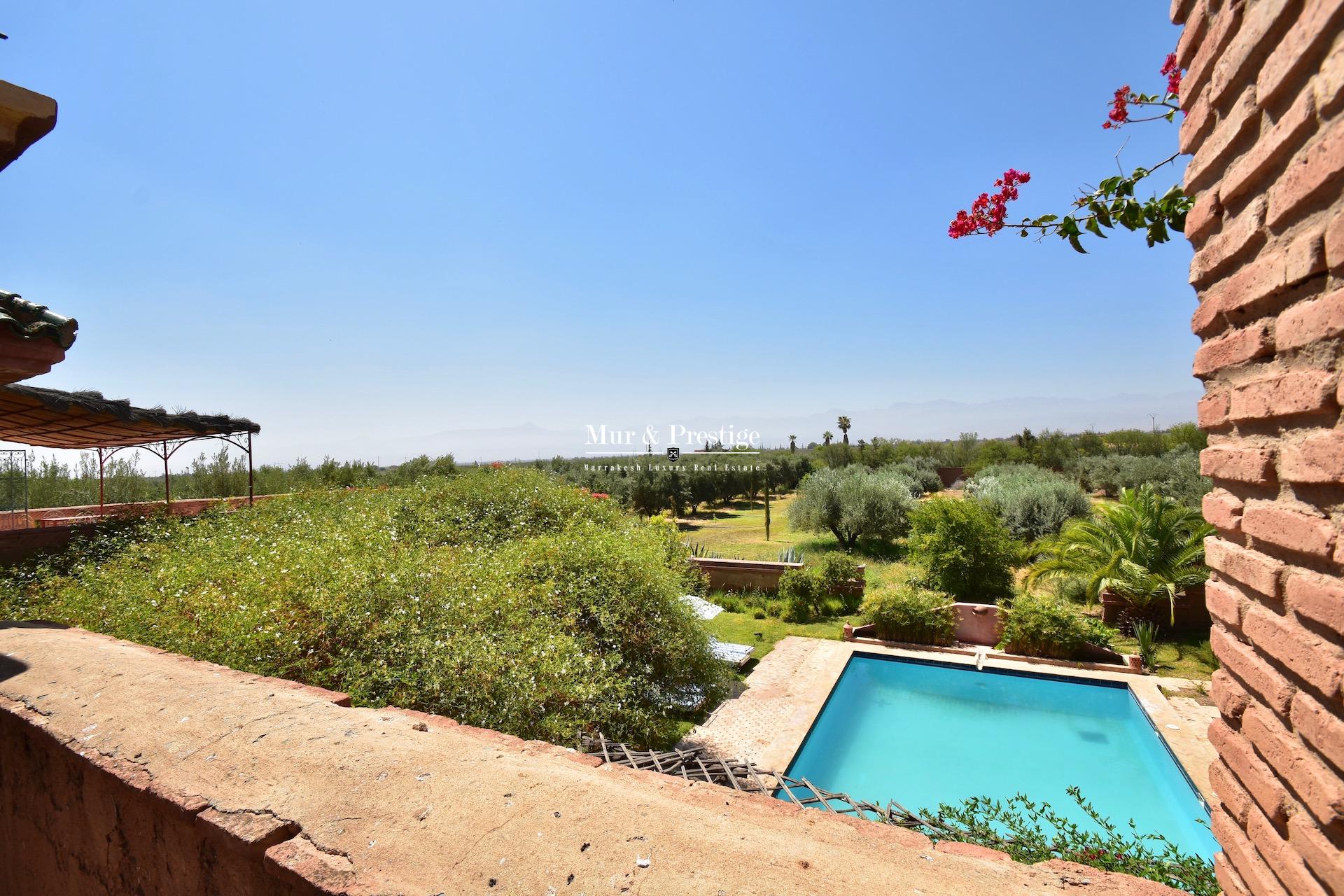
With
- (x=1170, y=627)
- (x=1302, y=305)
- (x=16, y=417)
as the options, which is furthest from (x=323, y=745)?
(x=1170, y=627)

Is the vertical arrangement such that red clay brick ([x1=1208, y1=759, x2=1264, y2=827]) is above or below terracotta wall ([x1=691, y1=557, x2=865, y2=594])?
above

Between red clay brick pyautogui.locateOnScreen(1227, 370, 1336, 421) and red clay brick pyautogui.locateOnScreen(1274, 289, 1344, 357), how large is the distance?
6 cm

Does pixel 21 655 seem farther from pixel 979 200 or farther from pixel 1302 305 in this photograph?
pixel 979 200

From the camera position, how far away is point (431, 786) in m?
2.21

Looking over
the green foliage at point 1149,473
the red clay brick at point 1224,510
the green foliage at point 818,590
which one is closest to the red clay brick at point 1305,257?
the red clay brick at point 1224,510

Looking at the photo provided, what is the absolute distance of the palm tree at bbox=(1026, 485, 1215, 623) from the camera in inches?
407

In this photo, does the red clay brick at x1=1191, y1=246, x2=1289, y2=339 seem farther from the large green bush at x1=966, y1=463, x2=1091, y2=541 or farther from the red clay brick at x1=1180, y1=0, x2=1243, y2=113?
the large green bush at x1=966, y1=463, x2=1091, y2=541

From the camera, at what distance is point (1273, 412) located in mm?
1238

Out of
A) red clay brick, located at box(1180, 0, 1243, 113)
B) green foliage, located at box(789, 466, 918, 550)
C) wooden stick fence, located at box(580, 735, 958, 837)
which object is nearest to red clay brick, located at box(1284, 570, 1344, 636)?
red clay brick, located at box(1180, 0, 1243, 113)

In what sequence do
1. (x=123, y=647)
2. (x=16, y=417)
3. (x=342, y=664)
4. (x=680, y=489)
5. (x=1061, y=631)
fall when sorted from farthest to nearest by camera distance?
1. (x=680, y=489)
2. (x=1061, y=631)
3. (x=16, y=417)
4. (x=342, y=664)
5. (x=123, y=647)

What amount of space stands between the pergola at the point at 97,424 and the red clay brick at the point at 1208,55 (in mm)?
7036

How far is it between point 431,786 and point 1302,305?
9.24ft

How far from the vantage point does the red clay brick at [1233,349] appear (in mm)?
1290

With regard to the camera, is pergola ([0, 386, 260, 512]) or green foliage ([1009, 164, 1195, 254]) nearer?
green foliage ([1009, 164, 1195, 254])
